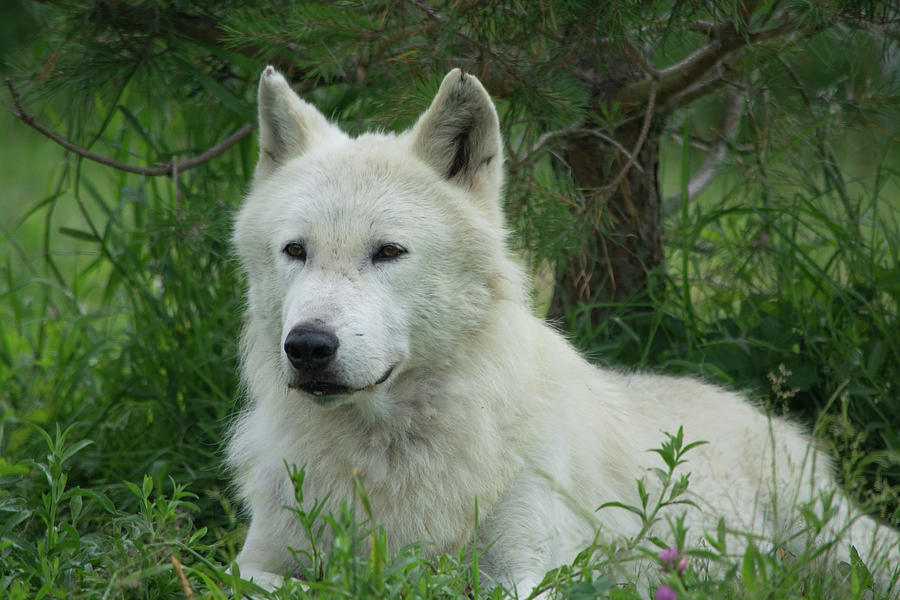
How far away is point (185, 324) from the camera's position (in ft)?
15.1

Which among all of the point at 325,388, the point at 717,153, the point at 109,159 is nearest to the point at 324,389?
the point at 325,388

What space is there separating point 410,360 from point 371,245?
1.25 feet

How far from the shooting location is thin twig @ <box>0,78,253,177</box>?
12.1 feet

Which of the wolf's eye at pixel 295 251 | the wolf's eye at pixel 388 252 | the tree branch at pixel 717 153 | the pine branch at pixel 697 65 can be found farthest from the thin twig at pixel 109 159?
→ the tree branch at pixel 717 153

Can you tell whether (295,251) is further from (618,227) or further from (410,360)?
(618,227)

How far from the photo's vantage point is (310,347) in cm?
259

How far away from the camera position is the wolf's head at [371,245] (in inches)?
106

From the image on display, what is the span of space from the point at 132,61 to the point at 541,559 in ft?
8.68

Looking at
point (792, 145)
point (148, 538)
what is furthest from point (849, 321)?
point (148, 538)

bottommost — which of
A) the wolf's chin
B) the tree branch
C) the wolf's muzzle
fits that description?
the wolf's chin

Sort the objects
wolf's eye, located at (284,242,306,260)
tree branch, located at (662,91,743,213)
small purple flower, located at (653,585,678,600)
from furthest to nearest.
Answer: tree branch, located at (662,91,743,213) < wolf's eye, located at (284,242,306,260) < small purple flower, located at (653,585,678,600)

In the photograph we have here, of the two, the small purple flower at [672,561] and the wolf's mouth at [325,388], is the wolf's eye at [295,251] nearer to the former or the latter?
the wolf's mouth at [325,388]

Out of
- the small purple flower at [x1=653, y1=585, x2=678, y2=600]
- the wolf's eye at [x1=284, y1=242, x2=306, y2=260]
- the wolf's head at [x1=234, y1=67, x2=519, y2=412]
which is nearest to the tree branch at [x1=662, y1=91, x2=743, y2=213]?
the wolf's head at [x1=234, y1=67, x2=519, y2=412]

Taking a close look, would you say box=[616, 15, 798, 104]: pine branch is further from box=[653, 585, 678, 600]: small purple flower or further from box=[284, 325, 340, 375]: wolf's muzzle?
box=[653, 585, 678, 600]: small purple flower
